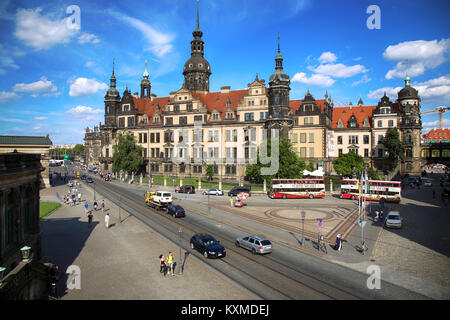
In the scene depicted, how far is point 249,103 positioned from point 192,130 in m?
16.4

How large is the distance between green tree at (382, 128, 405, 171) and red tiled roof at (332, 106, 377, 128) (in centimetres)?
768

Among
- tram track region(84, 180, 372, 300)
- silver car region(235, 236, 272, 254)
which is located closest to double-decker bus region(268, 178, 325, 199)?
tram track region(84, 180, 372, 300)

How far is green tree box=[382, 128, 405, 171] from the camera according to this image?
239 feet

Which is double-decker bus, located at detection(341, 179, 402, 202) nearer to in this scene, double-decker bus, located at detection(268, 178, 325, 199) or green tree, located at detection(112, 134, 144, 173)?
double-decker bus, located at detection(268, 178, 325, 199)

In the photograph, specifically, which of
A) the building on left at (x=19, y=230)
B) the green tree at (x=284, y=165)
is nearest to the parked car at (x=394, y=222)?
the green tree at (x=284, y=165)

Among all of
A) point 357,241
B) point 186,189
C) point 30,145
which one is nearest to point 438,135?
point 186,189

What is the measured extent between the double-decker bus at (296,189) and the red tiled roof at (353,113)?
118 feet

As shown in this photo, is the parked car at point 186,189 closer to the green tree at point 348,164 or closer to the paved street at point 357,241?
the paved street at point 357,241

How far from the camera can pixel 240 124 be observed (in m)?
73.0

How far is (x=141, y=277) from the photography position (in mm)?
19609

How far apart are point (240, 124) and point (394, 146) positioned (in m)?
37.1

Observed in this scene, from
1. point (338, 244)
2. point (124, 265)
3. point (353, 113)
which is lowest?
point (124, 265)

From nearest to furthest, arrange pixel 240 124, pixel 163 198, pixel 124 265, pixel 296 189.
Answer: pixel 124 265, pixel 163 198, pixel 296 189, pixel 240 124

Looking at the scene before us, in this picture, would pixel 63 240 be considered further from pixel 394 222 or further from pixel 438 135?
pixel 438 135
